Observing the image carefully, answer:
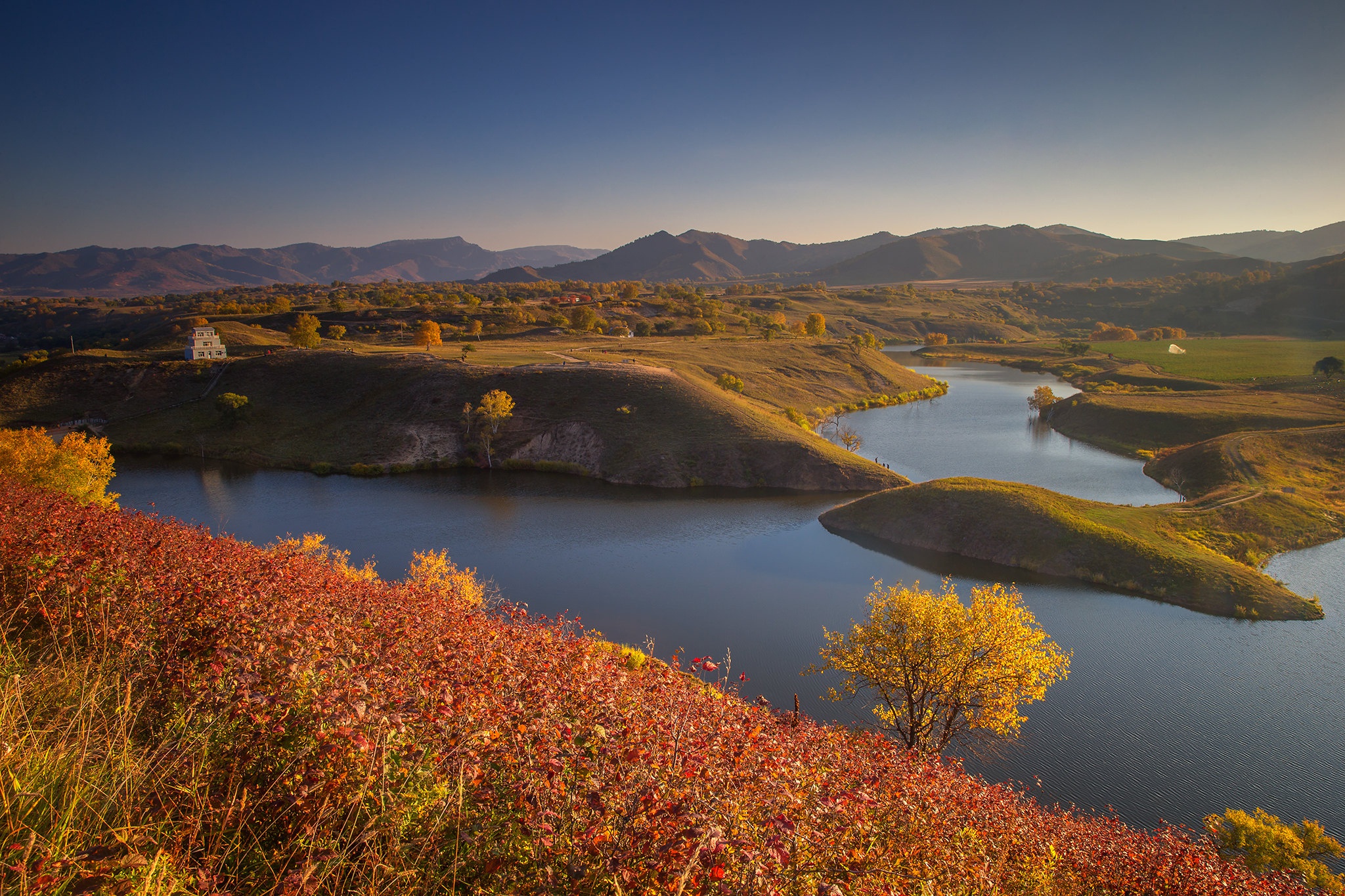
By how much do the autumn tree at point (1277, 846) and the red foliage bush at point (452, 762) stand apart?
9.66 metres

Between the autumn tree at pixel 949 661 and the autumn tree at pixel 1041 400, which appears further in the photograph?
the autumn tree at pixel 1041 400

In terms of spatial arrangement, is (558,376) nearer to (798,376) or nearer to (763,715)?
(798,376)

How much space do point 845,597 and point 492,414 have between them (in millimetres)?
43267

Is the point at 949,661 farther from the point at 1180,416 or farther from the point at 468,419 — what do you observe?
the point at 1180,416

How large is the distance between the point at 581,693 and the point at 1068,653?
32.1m

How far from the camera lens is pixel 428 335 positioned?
97500mm

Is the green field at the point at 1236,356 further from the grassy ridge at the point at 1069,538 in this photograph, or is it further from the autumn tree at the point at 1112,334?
the grassy ridge at the point at 1069,538

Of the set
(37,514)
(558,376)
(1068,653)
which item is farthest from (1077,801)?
(558,376)

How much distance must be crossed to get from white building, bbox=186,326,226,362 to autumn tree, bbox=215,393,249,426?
17.5 m

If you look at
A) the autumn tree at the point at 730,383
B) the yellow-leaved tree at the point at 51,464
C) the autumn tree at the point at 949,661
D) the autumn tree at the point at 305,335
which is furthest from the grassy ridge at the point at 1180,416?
the autumn tree at the point at 305,335

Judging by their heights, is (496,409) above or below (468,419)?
above

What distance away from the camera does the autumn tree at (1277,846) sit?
55.9 ft

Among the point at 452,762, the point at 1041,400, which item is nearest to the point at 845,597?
the point at 452,762

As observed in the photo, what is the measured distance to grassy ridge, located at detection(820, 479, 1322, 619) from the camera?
36062 mm
